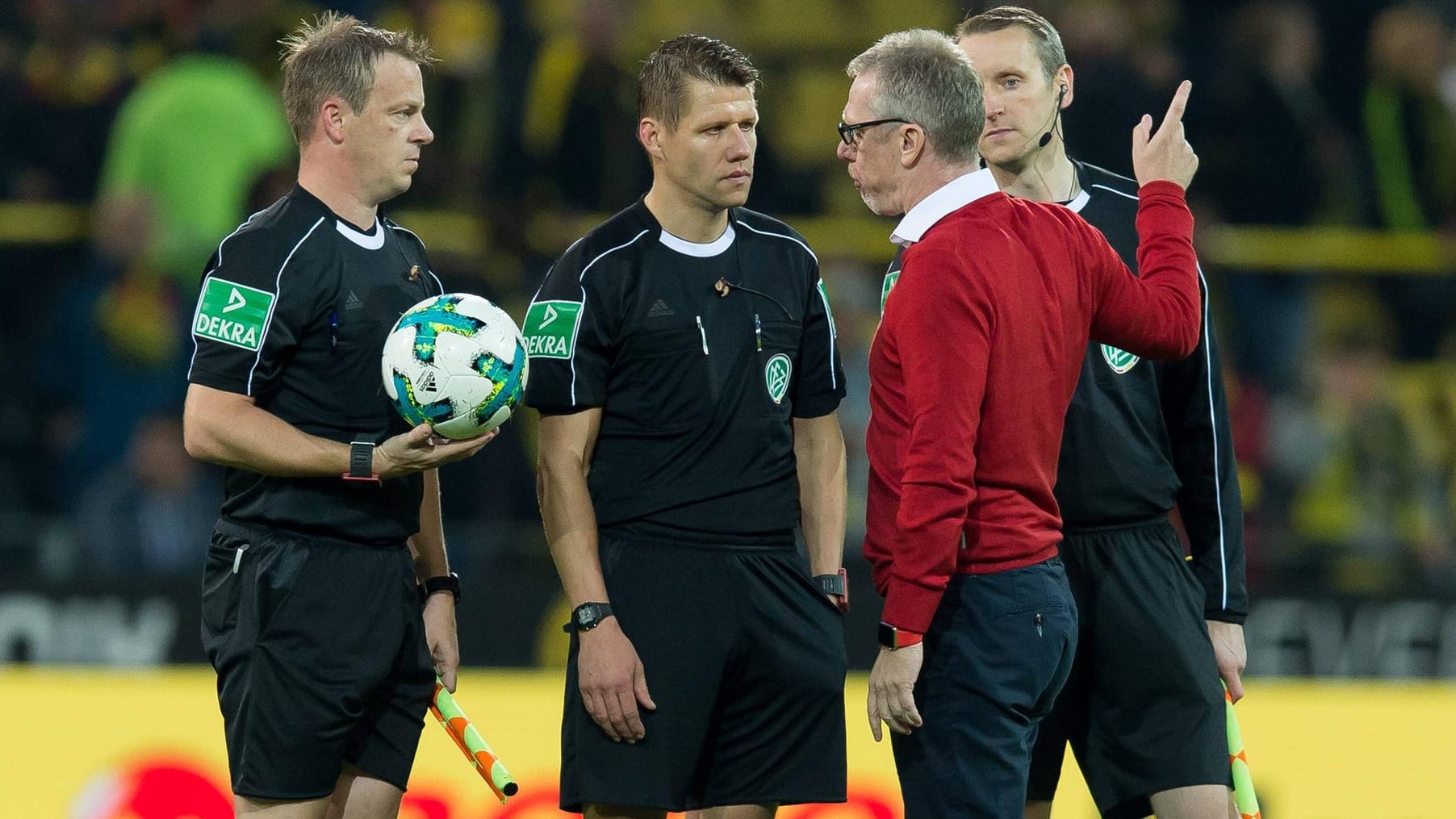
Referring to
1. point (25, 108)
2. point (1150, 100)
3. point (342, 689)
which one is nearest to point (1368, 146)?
point (1150, 100)

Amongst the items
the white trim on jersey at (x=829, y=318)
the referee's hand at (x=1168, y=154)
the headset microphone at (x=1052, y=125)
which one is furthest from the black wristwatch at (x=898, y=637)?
the headset microphone at (x=1052, y=125)

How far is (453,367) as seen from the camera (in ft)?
12.6

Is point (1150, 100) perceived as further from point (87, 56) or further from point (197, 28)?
point (87, 56)

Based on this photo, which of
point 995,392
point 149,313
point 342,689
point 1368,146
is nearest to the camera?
point 995,392

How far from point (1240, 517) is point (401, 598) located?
195cm

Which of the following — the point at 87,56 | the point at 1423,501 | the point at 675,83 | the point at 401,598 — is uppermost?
the point at 87,56

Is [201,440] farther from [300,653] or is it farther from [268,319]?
[300,653]

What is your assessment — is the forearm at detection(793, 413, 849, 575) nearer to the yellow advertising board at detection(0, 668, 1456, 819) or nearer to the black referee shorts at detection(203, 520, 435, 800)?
the black referee shorts at detection(203, 520, 435, 800)

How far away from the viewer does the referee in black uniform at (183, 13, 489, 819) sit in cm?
391

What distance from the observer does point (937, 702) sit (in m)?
3.69

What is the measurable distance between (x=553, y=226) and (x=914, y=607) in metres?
5.52

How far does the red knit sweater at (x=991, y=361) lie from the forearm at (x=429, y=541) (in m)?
1.06

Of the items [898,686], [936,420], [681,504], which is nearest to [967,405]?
[936,420]

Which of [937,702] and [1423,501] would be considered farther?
[1423,501]
